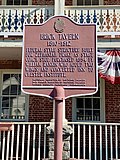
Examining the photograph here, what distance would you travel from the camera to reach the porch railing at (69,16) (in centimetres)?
1041

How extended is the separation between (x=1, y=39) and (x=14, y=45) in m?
0.54

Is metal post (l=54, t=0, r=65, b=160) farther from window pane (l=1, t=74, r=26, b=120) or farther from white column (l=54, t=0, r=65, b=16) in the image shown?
window pane (l=1, t=74, r=26, b=120)

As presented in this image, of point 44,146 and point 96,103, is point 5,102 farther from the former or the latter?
point 44,146

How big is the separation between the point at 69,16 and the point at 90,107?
4.14 meters

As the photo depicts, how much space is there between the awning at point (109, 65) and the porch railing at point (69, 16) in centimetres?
80

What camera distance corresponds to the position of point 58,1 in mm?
10102

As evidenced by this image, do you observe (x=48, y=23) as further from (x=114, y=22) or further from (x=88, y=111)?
(x=88, y=111)

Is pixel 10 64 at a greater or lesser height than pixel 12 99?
greater

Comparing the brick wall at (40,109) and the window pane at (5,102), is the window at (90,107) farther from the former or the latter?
the window pane at (5,102)

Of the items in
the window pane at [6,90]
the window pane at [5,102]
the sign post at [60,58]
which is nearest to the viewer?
the sign post at [60,58]

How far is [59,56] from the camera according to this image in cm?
597

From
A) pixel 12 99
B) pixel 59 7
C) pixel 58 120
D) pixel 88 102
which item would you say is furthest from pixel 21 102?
pixel 58 120

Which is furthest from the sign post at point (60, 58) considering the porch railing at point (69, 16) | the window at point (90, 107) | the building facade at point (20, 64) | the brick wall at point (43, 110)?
the window at point (90, 107)

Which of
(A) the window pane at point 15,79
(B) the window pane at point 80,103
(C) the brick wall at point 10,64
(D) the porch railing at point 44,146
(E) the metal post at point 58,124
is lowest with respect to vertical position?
(D) the porch railing at point 44,146
